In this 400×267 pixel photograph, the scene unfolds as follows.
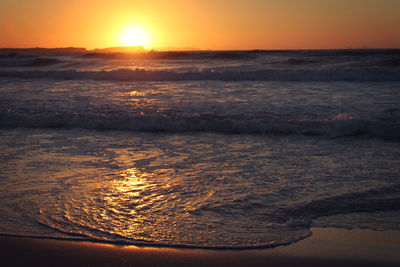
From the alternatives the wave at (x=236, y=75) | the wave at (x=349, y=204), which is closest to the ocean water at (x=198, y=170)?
the wave at (x=349, y=204)

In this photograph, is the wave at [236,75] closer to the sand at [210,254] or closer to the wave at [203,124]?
the wave at [203,124]

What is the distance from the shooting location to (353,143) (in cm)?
549

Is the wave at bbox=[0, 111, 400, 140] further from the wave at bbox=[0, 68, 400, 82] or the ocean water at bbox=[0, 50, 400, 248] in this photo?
the wave at bbox=[0, 68, 400, 82]

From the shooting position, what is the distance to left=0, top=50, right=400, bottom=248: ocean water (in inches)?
113

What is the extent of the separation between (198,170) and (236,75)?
42.9 ft

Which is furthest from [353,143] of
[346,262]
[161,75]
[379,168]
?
[161,75]

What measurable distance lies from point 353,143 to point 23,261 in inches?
194

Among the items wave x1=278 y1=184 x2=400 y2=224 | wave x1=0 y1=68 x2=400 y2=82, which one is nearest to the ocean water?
wave x1=278 y1=184 x2=400 y2=224

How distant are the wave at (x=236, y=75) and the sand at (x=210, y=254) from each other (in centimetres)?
1371

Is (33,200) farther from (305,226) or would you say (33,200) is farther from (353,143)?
(353,143)

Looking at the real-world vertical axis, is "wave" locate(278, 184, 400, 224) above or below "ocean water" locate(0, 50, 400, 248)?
below

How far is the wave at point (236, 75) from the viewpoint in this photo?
48.9 feet

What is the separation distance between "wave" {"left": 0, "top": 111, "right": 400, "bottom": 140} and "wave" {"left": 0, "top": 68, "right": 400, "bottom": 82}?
933 centimetres

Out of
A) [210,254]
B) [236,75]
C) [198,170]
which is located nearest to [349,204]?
[210,254]
